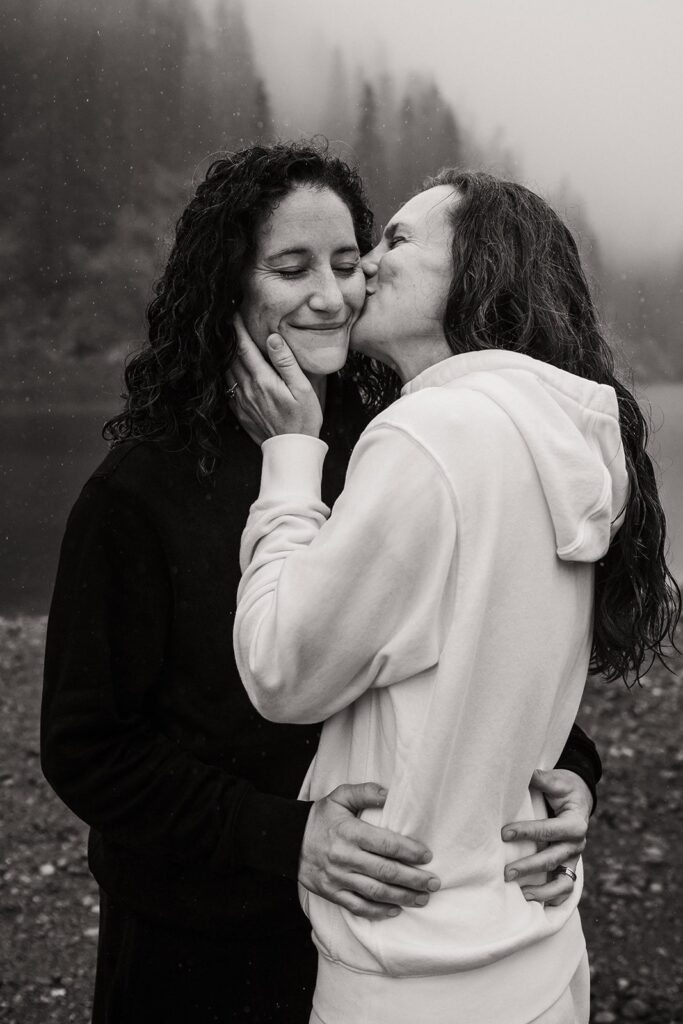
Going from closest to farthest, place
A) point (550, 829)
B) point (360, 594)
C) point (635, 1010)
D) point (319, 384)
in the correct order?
point (360, 594) < point (550, 829) < point (319, 384) < point (635, 1010)

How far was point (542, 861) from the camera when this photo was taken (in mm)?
1605

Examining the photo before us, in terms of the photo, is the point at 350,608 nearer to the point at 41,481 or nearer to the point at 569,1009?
the point at 569,1009

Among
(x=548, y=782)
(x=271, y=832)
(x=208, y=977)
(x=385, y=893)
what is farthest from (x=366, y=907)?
(x=208, y=977)

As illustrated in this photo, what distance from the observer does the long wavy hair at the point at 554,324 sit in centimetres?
170

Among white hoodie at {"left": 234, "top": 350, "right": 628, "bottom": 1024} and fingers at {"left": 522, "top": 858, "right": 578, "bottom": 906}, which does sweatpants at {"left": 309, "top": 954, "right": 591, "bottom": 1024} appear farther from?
fingers at {"left": 522, "top": 858, "right": 578, "bottom": 906}

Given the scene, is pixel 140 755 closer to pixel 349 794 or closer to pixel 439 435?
pixel 349 794

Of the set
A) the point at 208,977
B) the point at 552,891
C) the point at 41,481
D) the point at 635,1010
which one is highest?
the point at 552,891

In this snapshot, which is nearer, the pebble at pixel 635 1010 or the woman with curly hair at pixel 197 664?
the woman with curly hair at pixel 197 664

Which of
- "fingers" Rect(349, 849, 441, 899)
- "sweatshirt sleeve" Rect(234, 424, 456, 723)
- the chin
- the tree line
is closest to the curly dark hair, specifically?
the chin

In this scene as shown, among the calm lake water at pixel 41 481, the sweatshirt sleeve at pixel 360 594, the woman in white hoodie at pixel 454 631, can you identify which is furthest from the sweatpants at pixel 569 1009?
the calm lake water at pixel 41 481

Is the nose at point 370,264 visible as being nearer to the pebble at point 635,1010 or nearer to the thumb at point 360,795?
the thumb at point 360,795

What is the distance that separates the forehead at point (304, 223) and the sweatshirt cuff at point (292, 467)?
1.45 ft

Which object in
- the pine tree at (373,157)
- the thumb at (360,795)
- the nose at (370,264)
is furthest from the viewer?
the pine tree at (373,157)

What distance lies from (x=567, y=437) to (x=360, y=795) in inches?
22.6
